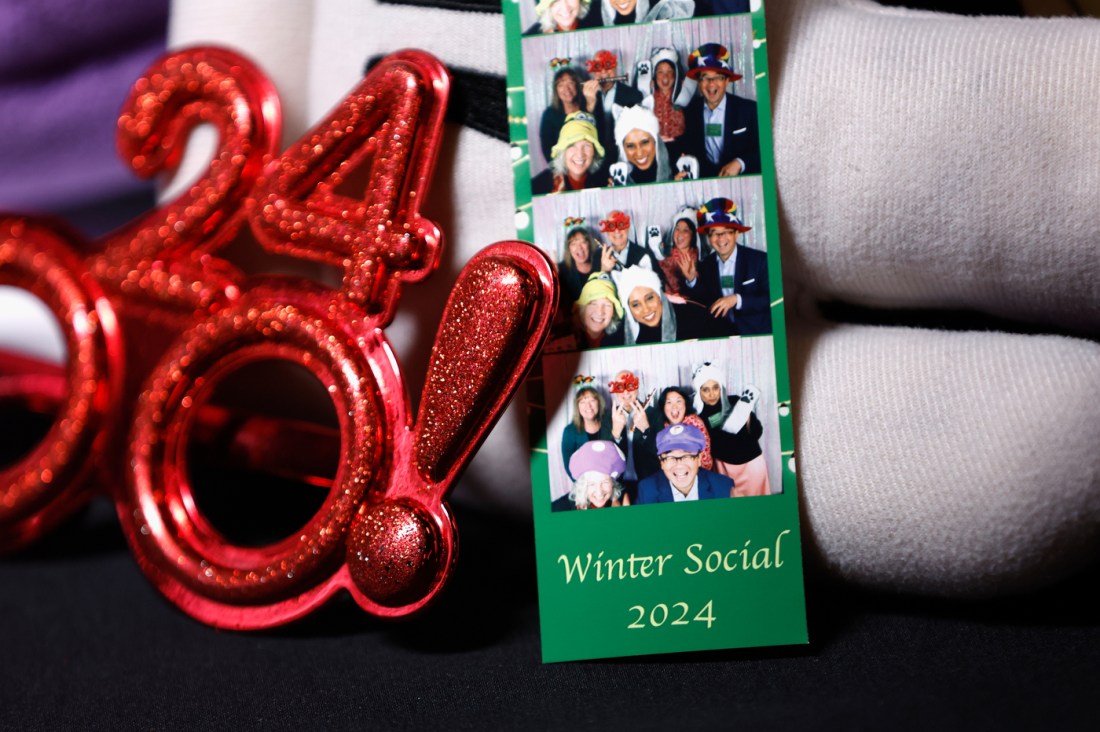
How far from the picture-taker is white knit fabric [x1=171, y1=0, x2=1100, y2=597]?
0.46 metres

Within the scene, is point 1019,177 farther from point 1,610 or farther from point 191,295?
point 1,610

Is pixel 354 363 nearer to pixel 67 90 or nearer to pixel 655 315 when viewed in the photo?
pixel 655 315

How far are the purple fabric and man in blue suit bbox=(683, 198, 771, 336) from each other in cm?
51

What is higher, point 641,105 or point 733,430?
point 641,105

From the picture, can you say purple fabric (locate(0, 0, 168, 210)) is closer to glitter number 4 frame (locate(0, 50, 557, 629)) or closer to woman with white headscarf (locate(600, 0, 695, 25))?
glitter number 4 frame (locate(0, 50, 557, 629))

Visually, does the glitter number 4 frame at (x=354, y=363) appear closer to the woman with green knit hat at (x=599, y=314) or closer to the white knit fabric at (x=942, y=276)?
the woman with green knit hat at (x=599, y=314)

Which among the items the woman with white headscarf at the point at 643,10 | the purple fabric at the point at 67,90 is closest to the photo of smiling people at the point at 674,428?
the woman with white headscarf at the point at 643,10

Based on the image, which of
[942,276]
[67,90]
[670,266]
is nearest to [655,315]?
[670,266]

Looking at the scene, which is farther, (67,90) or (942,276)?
(67,90)

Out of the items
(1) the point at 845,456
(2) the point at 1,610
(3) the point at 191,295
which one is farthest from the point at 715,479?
(2) the point at 1,610

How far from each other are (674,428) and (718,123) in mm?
159

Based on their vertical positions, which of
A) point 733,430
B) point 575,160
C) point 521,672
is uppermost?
point 575,160

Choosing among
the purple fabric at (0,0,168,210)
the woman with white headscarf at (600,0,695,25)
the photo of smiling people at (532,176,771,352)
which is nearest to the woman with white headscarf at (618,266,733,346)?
the photo of smiling people at (532,176,771,352)

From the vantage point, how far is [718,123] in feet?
1.67
